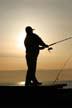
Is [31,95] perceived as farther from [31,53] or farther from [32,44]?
[32,44]

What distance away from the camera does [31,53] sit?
23375mm

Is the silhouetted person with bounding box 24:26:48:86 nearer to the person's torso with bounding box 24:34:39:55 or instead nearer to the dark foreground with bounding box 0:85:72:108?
the person's torso with bounding box 24:34:39:55

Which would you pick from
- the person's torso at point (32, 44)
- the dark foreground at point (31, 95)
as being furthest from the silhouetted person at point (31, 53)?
the dark foreground at point (31, 95)

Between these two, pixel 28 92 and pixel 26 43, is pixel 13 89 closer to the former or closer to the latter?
pixel 28 92

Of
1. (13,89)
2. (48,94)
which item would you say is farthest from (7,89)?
(48,94)

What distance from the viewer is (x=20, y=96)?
2234cm

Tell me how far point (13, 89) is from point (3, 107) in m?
1.25

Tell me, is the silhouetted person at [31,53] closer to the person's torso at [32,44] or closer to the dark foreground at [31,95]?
the person's torso at [32,44]

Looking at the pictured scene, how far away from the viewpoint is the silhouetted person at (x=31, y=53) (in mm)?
23344

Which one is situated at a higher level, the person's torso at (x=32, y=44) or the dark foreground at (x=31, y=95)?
the person's torso at (x=32, y=44)

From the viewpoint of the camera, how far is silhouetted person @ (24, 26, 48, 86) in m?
23.3

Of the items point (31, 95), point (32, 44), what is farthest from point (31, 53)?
point (31, 95)

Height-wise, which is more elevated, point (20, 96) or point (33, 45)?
point (33, 45)

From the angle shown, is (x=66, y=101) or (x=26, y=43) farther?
(x=26, y=43)
